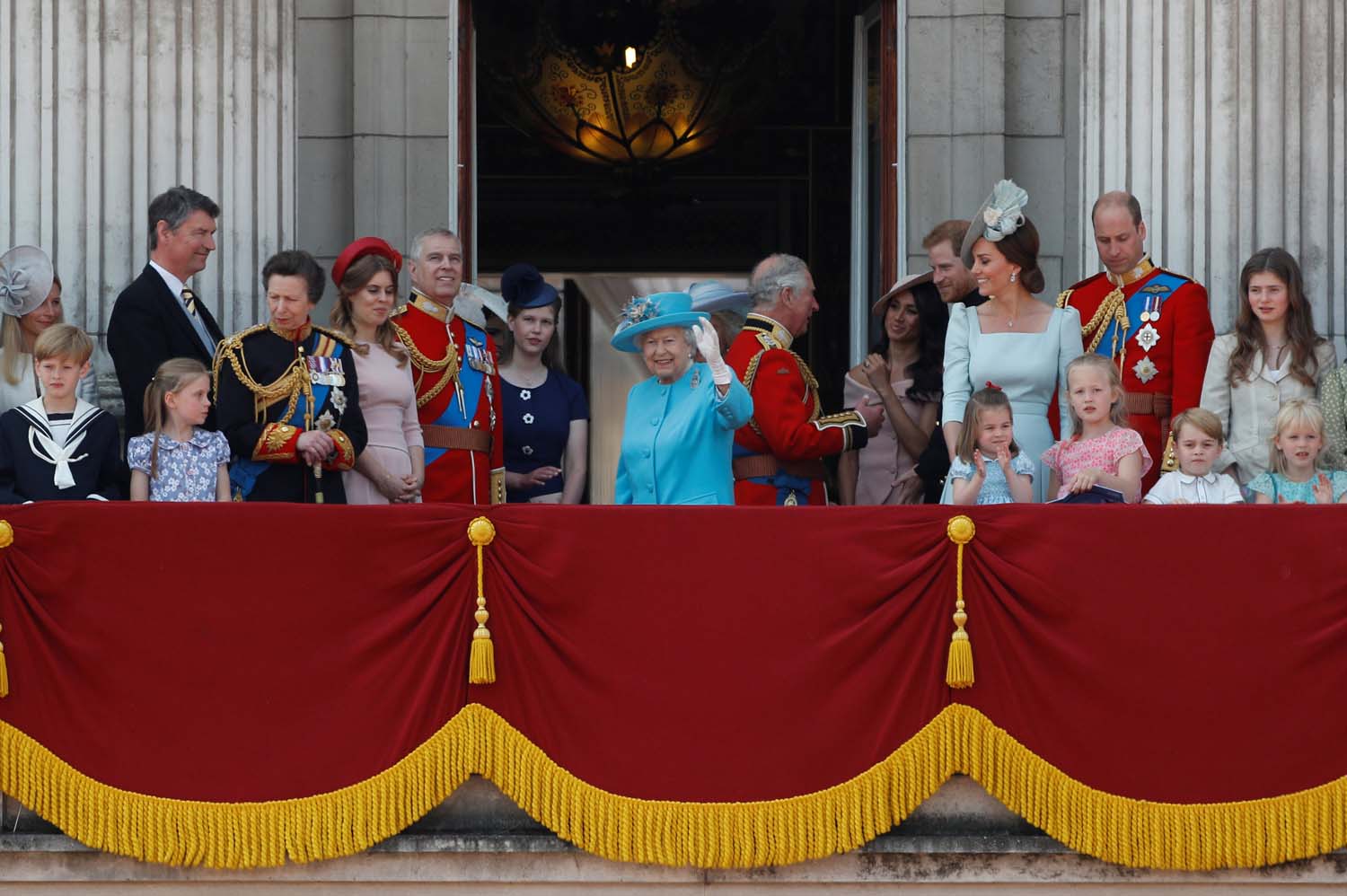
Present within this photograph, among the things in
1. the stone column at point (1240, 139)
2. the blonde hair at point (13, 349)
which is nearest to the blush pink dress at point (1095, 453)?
the stone column at point (1240, 139)

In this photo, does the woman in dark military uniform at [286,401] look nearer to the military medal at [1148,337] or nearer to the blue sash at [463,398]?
the blue sash at [463,398]

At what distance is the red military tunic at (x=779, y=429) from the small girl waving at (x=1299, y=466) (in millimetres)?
1605

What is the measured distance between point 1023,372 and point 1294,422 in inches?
39.4

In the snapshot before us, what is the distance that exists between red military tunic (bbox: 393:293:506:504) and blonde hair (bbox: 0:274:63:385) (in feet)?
4.77

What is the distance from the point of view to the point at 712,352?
7.89 meters

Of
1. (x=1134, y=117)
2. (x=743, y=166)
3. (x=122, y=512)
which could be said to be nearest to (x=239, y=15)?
(x=122, y=512)

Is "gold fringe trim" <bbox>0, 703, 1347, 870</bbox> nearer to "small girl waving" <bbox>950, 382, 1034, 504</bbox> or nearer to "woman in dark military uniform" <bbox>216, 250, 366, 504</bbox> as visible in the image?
"small girl waving" <bbox>950, 382, 1034, 504</bbox>

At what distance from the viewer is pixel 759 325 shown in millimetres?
8797

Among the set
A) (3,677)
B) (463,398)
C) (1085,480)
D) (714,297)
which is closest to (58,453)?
(3,677)

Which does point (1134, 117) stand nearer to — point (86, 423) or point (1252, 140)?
point (1252, 140)

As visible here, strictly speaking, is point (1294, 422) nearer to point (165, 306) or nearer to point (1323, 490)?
point (1323, 490)

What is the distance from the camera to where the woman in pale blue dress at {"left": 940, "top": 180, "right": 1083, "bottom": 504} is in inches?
321

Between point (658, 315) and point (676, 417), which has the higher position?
point (658, 315)

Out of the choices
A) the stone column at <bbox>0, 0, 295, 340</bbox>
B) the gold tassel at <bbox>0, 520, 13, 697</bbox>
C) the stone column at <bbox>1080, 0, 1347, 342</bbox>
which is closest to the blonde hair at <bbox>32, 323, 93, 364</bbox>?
the gold tassel at <bbox>0, 520, 13, 697</bbox>
